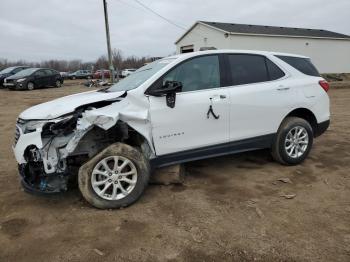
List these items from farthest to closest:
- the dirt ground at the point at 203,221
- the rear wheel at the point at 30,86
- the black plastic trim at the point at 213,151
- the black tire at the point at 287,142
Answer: the rear wheel at the point at 30,86 → the black tire at the point at 287,142 → the black plastic trim at the point at 213,151 → the dirt ground at the point at 203,221

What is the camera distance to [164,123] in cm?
424

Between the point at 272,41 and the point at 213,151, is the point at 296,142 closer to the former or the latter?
the point at 213,151

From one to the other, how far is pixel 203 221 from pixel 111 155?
1.27 m

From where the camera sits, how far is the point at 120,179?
4.07m

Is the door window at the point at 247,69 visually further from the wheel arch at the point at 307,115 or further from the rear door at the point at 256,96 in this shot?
the wheel arch at the point at 307,115

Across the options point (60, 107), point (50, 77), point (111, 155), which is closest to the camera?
point (111, 155)

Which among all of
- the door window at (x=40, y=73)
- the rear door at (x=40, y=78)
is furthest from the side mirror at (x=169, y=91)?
the door window at (x=40, y=73)

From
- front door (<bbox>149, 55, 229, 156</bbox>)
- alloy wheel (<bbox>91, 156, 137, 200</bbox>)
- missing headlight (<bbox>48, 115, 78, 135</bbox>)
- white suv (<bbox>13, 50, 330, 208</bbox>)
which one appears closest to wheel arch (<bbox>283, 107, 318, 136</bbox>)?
white suv (<bbox>13, 50, 330, 208</bbox>)

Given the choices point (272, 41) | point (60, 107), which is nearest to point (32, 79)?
point (272, 41)

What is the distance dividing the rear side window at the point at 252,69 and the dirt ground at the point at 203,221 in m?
1.38

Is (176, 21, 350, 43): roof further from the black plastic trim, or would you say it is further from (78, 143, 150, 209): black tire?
(78, 143, 150, 209): black tire

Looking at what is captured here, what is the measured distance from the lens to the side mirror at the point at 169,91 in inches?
165

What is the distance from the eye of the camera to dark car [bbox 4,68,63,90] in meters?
21.7

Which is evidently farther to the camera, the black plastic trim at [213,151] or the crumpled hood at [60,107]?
the black plastic trim at [213,151]
